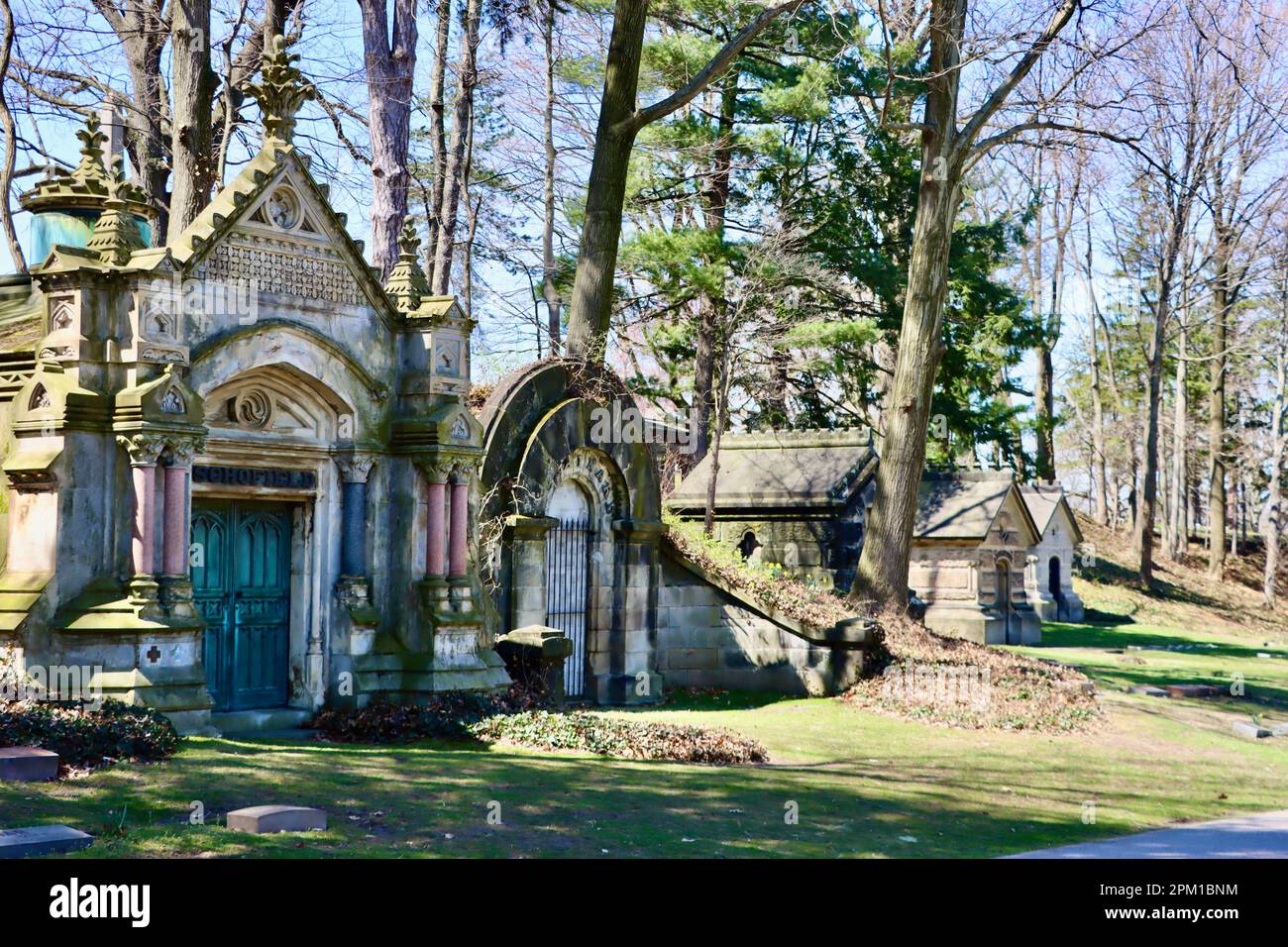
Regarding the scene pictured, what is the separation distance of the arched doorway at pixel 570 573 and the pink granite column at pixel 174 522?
6.38 metres

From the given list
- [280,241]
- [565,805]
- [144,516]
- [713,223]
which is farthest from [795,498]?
[565,805]

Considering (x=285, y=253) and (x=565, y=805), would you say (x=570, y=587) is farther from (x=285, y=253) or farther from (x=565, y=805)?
(x=565, y=805)

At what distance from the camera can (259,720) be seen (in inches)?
582

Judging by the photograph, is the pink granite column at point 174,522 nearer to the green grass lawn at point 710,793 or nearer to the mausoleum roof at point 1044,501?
the green grass lawn at point 710,793

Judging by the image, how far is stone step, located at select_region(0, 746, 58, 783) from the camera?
33.8 feet

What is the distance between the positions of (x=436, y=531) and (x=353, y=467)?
45.6 inches

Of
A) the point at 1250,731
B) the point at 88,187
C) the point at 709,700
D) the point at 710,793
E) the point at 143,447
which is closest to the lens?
the point at 710,793

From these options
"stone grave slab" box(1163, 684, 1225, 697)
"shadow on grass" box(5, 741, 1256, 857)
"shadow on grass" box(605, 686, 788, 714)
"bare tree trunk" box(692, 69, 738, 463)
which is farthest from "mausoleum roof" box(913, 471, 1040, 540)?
"shadow on grass" box(5, 741, 1256, 857)

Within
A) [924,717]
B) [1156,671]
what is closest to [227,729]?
[924,717]

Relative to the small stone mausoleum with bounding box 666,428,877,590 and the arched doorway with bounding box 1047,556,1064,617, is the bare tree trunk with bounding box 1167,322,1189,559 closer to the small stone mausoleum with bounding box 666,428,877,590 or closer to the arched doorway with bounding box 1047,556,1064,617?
the arched doorway with bounding box 1047,556,1064,617

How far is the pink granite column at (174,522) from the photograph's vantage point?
43.5 ft

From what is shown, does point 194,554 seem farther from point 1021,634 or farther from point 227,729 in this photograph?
point 1021,634

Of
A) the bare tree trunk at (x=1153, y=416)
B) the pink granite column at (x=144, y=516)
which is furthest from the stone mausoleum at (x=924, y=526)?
the pink granite column at (x=144, y=516)
